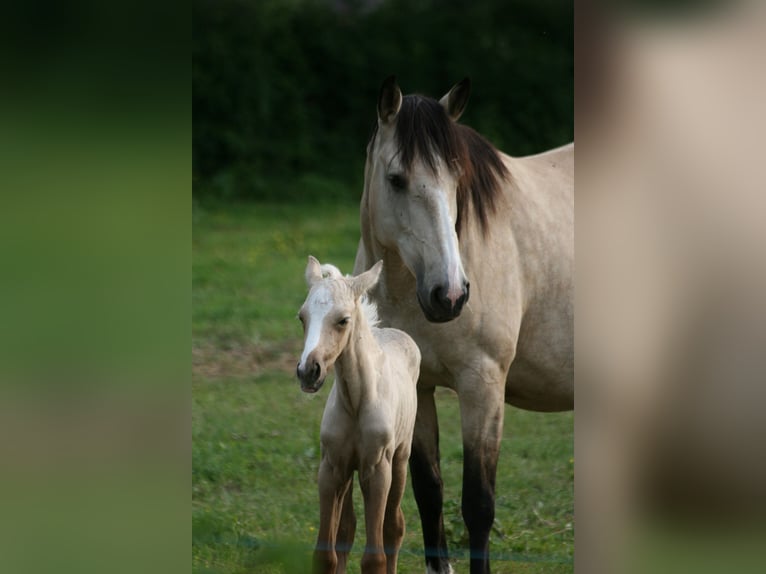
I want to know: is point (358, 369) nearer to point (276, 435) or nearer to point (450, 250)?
point (450, 250)

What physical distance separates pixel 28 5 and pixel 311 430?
3511 millimetres

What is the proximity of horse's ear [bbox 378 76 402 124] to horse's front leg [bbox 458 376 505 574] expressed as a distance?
0.72 metres

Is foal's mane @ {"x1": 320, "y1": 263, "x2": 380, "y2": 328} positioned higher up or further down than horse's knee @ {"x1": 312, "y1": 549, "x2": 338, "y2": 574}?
higher up

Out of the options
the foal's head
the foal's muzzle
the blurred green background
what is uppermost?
the blurred green background

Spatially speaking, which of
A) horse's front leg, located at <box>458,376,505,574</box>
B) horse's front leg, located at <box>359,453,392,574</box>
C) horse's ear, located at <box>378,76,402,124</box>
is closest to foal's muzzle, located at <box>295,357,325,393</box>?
horse's front leg, located at <box>359,453,392,574</box>

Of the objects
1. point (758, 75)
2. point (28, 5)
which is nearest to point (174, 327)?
point (28, 5)

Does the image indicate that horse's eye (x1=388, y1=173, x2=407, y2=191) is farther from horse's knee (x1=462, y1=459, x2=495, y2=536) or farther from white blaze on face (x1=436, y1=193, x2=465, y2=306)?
horse's knee (x1=462, y1=459, x2=495, y2=536)

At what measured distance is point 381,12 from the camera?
5.27m

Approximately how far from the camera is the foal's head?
1.78 meters

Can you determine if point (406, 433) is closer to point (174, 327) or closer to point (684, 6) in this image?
point (174, 327)

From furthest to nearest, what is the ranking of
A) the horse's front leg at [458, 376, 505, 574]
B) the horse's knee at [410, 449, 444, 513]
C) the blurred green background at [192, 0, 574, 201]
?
the blurred green background at [192, 0, 574, 201] < the horse's knee at [410, 449, 444, 513] < the horse's front leg at [458, 376, 505, 574]

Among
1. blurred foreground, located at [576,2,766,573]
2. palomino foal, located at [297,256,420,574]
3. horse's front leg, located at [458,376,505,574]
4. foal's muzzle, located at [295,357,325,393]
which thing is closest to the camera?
blurred foreground, located at [576,2,766,573]

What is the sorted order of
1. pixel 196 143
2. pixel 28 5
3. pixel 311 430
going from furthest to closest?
pixel 196 143 < pixel 311 430 < pixel 28 5

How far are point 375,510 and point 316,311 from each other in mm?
415
